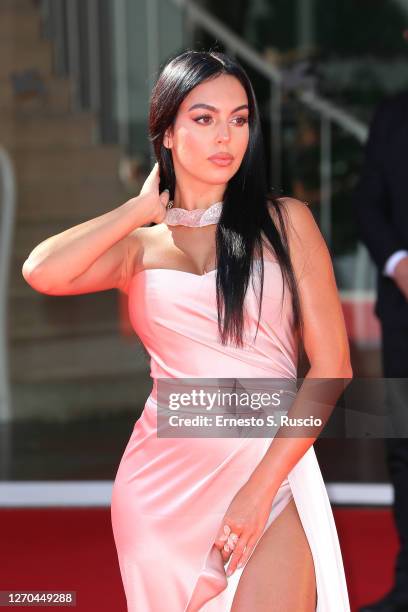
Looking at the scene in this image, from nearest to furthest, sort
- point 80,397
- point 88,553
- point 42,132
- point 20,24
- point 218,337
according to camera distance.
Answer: point 218,337
point 88,553
point 80,397
point 42,132
point 20,24

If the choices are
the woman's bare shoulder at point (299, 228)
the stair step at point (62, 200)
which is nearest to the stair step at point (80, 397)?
the stair step at point (62, 200)

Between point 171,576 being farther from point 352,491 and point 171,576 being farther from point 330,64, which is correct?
point 330,64

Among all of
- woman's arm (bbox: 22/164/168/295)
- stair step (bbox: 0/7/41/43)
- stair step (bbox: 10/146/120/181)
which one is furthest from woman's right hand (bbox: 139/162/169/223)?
stair step (bbox: 0/7/41/43)

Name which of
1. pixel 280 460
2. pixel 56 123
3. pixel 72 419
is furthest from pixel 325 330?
pixel 56 123

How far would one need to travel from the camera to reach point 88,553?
407 cm

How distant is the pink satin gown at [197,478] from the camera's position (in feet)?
6.44

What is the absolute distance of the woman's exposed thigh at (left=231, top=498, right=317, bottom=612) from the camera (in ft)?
6.25

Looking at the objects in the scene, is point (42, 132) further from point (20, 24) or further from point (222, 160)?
point (222, 160)

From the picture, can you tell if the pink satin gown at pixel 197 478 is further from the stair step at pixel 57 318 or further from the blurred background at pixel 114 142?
the stair step at pixel 57 318

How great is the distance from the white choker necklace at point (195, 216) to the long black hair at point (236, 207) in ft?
0.06

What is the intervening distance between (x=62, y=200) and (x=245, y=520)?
5.22 meters

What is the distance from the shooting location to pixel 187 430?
6.61 feet

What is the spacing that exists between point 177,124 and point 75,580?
6.77 ft

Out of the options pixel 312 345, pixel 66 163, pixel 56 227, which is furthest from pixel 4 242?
pixel 312 345
